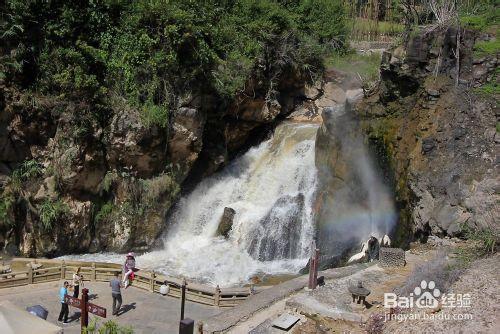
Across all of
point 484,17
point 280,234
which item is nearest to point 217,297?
point 280,234

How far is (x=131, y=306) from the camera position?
14.0 meters

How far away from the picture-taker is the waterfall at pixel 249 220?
19.4m

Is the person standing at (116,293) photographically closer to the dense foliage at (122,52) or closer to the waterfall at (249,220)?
the waterfall at (249,220)

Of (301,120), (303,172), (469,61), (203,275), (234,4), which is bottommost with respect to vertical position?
(203,275)

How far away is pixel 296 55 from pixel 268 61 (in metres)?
2.51

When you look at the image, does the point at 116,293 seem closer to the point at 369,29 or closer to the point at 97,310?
the point at 97,310

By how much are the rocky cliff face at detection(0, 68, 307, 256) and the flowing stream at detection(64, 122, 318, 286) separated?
1.30 meters

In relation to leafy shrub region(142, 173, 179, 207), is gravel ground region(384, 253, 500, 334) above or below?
below

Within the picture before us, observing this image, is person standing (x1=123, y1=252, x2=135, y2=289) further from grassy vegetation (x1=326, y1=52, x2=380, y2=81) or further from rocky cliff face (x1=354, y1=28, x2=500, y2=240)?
grassy vegetation (x1=326, y1=52, x2=380, y2=81)

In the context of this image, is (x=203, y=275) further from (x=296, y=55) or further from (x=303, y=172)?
(x=296, y=55)

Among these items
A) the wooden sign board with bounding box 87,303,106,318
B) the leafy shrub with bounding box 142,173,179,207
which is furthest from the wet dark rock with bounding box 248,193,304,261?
the wooden sign board with bounding box 87,303,106,318

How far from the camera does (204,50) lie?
21.3 meters

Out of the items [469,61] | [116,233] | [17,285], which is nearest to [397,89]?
[469,61]

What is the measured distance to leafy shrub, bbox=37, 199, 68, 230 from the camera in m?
18.5
